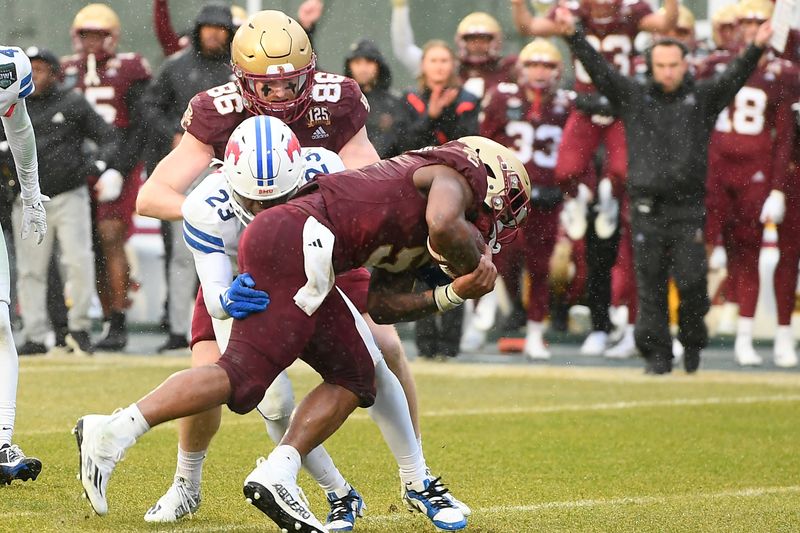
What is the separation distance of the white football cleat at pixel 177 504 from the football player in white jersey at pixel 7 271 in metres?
0.53

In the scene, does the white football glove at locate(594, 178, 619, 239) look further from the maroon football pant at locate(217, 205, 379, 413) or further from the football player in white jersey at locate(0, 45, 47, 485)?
the maroon football pant at locate(217, 205, 379, 413)

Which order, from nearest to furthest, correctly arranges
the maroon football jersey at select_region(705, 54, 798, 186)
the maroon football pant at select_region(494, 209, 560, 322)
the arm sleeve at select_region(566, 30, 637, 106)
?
1. the arm sleeve at select_region(566, 30, 637, 106)
2. the maroon football jersey at select_region(705, 54, 798, 186)
3. the maroon football pant at select_region(494, 209, 560, 322)

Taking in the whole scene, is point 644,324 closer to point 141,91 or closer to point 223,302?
point 141,91

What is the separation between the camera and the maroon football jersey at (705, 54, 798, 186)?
9.55 meters

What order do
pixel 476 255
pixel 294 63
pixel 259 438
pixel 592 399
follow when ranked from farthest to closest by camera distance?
pixel 592 399, pixel 259 438, pixel 294 63, pixel 476 255

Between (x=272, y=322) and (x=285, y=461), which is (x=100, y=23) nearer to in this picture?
(x=272, y=322)

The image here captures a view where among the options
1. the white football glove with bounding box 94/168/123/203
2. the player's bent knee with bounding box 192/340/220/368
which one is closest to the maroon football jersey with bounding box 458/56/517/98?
the white football glove with bounding box 94/168/123/203

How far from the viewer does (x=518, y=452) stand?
6.07 metres

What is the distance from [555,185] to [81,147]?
301cm

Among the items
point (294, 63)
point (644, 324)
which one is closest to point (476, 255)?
point (294, 63)

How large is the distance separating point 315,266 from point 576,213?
6.34 metres

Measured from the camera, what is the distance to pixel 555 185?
383 inches

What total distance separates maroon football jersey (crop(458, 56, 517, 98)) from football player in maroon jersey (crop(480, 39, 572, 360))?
19 centimetres

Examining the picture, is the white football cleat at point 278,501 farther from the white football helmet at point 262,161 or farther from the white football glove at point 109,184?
the white football glove at point 109,184
